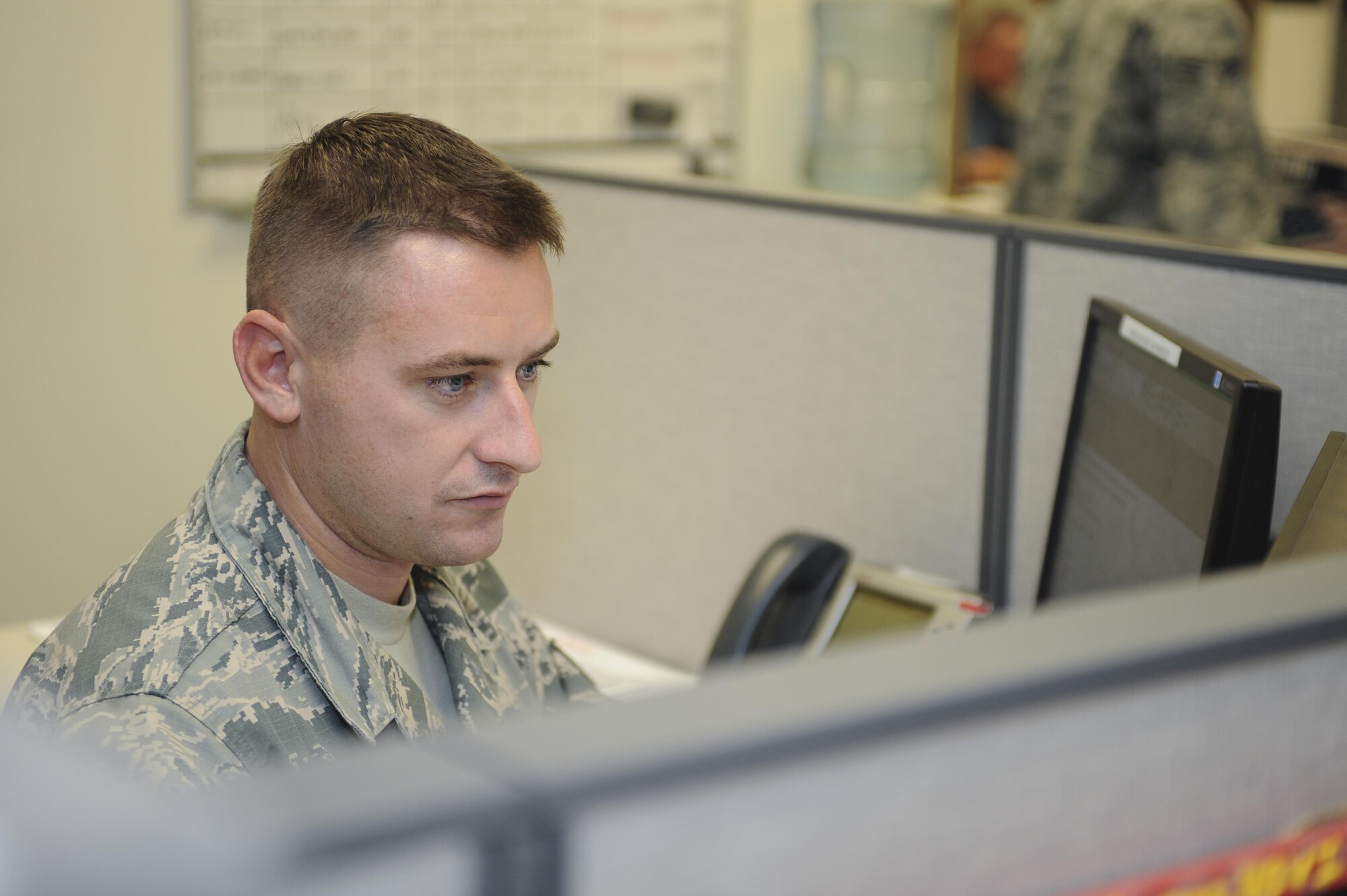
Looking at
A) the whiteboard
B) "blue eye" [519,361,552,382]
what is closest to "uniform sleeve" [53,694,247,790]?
"blue eye" [519,361,552,382]

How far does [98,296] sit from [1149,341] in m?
1.87

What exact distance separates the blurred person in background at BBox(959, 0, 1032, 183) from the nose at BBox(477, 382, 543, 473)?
9.15 feet

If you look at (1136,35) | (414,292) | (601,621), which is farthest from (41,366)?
(1136,35)

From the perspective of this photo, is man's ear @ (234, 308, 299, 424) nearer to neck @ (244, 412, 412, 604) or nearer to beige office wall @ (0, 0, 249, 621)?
neck @ (244, 412, 412, 604)

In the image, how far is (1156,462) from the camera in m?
0.91

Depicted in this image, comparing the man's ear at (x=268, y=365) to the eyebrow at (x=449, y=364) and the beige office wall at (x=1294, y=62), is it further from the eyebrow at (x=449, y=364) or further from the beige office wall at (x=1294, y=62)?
the beige office wall at (x=1294, y=62)

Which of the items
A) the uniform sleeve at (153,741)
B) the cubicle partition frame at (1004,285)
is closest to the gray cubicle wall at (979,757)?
the uniform sleeve at (153,741)

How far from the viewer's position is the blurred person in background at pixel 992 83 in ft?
11.4

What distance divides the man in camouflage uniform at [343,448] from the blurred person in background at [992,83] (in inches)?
109

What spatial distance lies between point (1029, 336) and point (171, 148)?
1681 mm

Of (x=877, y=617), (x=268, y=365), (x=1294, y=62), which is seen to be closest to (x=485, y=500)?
(x=268, y=365)

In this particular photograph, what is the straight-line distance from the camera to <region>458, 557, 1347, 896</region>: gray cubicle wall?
0.26 metres

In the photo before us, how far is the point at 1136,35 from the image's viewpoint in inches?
81.9

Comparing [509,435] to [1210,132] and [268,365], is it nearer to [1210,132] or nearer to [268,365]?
[268,365]
